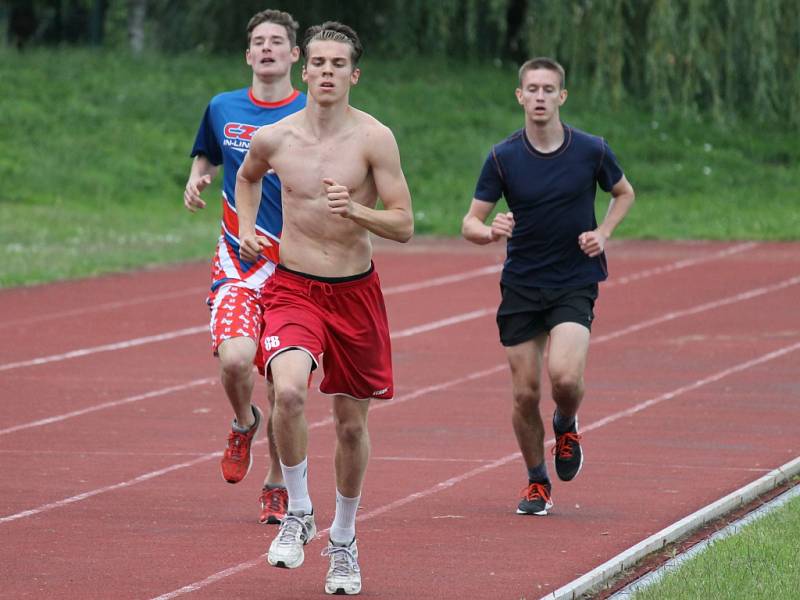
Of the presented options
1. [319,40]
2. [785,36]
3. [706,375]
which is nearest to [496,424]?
[706,375]

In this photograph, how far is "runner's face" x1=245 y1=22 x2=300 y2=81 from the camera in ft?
25.8

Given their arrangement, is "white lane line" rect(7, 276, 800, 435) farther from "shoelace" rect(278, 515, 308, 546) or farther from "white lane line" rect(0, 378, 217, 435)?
"shoelace" rect(278, 515, 308, 546)

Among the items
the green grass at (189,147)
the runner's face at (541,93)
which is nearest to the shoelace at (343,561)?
the runner's face at (541,93)

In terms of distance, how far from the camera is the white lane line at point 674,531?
6160 millimetres

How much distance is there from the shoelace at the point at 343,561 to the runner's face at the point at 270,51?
2.53 meters

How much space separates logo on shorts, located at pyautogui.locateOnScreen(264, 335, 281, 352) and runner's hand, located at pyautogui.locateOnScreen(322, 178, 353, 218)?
1.82 feet

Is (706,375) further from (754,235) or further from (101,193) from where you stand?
(101,193)

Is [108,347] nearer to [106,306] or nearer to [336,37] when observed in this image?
[106,306]

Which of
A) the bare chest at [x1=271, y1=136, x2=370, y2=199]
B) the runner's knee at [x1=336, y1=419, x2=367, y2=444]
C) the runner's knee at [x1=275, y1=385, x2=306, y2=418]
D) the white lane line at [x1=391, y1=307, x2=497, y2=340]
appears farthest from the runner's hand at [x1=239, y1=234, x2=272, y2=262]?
the white lane line at [x1=391, y1=307, x2=497, y2=340]

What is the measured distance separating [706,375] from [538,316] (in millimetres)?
4892

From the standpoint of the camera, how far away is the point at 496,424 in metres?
10.7

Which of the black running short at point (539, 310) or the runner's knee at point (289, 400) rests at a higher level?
the runner's knee at point (289, 400)

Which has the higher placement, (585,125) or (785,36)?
(785,36)

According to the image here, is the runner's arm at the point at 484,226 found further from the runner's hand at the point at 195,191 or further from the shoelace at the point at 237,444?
the shoelace at the point at 237,444
